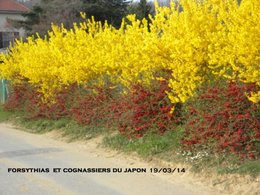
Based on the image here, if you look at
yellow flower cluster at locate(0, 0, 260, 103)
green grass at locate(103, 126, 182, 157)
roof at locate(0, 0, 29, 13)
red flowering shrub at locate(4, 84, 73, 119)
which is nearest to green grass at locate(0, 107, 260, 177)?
green grass at locate(103, 126, 182, 157)

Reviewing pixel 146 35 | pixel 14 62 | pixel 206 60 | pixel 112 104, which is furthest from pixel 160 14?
pixel 14 62

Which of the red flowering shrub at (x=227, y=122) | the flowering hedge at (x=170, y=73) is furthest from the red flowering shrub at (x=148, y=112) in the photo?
the red flowering shrub at (x=227, y=122)

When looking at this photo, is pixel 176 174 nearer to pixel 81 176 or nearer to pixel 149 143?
pixel 81 176

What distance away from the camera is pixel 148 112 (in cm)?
969

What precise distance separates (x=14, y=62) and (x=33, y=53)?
328 centimetres

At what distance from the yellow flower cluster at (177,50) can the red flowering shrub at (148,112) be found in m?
0.30

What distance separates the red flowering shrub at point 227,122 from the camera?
7.34 metres

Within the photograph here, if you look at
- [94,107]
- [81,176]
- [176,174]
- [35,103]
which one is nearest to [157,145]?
[176,174]

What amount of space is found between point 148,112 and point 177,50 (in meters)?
1.75

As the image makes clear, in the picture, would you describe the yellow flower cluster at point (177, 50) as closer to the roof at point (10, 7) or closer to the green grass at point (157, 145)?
the green grass at point (157, 145)

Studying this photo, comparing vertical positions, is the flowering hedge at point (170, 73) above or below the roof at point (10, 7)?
below

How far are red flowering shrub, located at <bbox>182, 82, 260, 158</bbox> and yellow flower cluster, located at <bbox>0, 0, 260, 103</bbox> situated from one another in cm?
25

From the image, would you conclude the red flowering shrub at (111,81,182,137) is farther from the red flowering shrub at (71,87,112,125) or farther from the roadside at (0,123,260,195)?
the red flowering shrub at (71,87,112,125)

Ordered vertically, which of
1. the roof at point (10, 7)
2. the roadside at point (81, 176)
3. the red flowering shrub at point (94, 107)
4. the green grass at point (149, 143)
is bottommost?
the roadside at point (81, 176)
